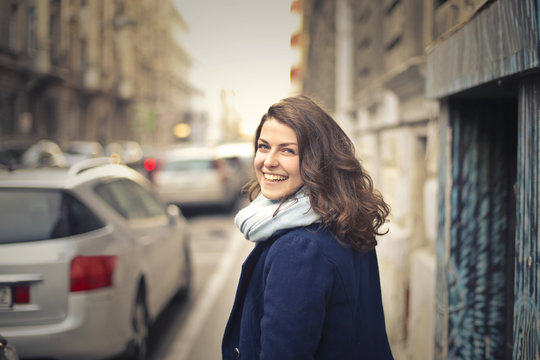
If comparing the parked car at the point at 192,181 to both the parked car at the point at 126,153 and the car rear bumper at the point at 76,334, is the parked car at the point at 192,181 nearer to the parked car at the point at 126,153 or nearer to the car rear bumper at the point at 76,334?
the car rear bumper at the point at 76,334

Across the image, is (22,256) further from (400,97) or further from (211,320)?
(400,97)

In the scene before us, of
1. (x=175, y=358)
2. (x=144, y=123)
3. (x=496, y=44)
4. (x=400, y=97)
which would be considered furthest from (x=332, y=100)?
(x=144, y=123)

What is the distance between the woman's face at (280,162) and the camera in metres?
1.77

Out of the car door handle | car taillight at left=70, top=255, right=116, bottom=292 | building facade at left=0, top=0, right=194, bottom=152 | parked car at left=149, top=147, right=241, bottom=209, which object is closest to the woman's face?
car taillight at left=70, top=255, right=116, bottom=292

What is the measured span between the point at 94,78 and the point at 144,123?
15097mm

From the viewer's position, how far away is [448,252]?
119 inches

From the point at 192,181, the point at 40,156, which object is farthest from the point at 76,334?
the point at 40,156

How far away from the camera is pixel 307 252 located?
1540mm

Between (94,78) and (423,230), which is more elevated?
(94,78)

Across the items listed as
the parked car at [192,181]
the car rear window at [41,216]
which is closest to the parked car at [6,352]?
the car rear window at [41,216]

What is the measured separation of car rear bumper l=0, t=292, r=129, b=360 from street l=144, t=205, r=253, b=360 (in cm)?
97

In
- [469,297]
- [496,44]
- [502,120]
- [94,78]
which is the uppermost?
[94,78]

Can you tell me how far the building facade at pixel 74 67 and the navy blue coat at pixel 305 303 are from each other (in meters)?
18.2

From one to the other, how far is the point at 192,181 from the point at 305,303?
12422 mm
